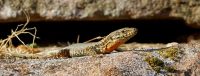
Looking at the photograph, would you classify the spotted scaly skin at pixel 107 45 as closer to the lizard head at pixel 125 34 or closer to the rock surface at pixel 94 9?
the lizard head at pixel 125 34

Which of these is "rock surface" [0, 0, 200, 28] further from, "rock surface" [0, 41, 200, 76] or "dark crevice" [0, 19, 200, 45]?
"rock surface" [0, 41, 200, 76]

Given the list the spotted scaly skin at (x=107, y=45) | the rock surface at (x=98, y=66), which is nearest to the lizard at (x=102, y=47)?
the spotted scaly skin at (x=107, y=45)

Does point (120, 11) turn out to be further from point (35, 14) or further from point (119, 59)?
point (119, 59)

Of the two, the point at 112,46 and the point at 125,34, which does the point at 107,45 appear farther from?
the point at 125,34

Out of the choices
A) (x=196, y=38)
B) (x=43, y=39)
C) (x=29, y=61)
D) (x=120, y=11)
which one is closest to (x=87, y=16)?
(x=120, y=11)

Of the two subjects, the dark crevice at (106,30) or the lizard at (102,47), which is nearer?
the lizard at (102,47)

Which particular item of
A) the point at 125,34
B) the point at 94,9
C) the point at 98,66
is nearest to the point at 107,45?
the point at 125,34

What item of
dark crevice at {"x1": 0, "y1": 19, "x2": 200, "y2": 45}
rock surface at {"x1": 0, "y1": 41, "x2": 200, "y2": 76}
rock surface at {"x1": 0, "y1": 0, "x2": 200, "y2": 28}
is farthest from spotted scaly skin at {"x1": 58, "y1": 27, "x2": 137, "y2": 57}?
dark crevice at {"x1": 0, "y1": 19, "x2": 200, "y2": 45}
